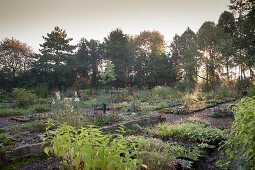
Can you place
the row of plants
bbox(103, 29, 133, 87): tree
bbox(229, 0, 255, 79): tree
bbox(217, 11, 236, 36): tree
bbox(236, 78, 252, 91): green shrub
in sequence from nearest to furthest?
the row of plants < bbox(236, 78, 252, 91): green shrub < bbox(229, 0, 255, 79): tree < bbox(217, 11, 236, 36): tree < bbox(103, 29, 133, 87): tree

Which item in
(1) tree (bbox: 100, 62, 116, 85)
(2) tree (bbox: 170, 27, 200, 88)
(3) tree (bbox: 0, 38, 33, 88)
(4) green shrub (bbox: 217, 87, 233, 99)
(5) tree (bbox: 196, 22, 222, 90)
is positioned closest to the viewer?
(4) green shrub (bbox: 217, 87, 233, 99)

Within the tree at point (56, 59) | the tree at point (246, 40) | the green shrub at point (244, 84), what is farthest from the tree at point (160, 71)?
the tree at point (56, 59)

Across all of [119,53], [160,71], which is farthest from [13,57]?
[160,71]

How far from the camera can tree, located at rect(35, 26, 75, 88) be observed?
18.4m

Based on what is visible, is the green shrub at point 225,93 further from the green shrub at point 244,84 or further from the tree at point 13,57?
the tree at point 13,57

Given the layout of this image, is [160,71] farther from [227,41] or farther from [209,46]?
[227,41]

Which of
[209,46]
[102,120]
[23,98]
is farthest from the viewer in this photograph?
[209,46]

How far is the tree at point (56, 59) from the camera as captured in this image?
60.4 feet

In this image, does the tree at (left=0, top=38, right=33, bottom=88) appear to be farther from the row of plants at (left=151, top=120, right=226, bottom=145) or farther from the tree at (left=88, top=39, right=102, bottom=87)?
the row of plants at (left=151, top=120, right=226, bottom=145)

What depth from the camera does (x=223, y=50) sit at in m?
15.4

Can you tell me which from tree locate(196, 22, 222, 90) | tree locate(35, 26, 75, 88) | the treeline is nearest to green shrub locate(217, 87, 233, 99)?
the treeline

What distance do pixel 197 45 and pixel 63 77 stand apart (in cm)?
1528

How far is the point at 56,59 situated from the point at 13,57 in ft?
16.2

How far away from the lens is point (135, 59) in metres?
23.2
